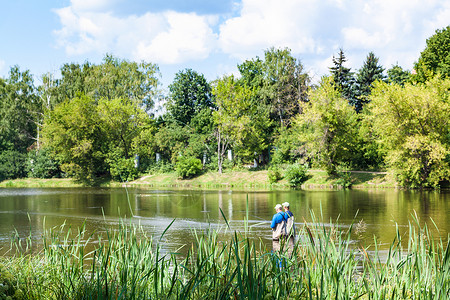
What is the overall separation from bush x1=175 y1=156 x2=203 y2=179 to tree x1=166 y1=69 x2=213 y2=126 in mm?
9132

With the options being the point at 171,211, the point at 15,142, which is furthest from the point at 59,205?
the point at 15,142

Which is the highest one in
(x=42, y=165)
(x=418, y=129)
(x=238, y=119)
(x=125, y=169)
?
(x=238, y=119)

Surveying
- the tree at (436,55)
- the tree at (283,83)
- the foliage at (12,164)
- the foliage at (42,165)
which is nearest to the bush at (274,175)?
the tree at (283,83)

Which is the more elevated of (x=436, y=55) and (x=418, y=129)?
(x=436, y=55)

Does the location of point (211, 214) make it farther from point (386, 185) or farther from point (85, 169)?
point (85, 169)

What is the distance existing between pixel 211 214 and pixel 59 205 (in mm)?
10966

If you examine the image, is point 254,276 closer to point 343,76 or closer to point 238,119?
point 238,119

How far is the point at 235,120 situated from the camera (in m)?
47.7

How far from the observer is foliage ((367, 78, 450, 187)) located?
112 feet

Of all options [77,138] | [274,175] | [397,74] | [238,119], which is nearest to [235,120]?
[238,119]

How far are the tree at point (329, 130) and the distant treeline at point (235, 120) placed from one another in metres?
0.09

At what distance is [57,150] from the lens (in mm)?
51875

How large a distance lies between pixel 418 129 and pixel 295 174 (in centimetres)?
1113

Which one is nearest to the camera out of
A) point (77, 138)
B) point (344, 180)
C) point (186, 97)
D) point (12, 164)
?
point (344, 180)
